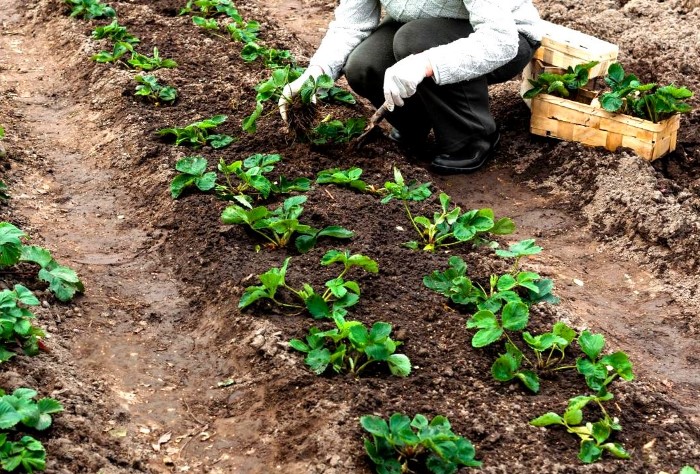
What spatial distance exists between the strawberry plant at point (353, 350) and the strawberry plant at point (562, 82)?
2.09 meters

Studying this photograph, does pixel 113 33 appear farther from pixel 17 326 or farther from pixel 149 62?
pixel 17 326

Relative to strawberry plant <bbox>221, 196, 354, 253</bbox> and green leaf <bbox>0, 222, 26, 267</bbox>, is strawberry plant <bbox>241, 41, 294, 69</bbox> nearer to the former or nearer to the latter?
strawberry plant <bbox>221, 196, 354, 253</bbox>

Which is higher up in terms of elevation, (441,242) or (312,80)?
(312,80)

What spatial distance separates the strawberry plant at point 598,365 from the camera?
2.95 m

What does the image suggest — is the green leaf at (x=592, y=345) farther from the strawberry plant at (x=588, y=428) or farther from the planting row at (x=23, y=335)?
Result: the planting row at (x=23, y=335)

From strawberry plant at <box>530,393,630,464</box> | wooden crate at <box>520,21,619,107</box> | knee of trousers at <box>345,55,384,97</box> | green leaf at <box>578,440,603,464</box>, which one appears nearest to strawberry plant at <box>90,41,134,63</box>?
knee of trousers at <box>345,55,384,97</box>

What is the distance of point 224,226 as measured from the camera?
3857 mm

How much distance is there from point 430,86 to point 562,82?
29.0 inches

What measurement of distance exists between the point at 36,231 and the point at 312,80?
1.34 meters

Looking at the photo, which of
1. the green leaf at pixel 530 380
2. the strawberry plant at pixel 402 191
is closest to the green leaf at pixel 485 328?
the green leaf at pixel 530 380

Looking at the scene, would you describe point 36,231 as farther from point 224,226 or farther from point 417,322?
point 417,322

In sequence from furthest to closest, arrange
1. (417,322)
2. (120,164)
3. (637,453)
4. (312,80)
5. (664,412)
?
(120,164), (312,80), (417,322), (664,412), (637,453)

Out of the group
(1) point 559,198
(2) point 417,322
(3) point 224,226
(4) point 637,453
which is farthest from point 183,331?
(1) point 559,198

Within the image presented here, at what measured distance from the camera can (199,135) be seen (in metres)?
4.55
